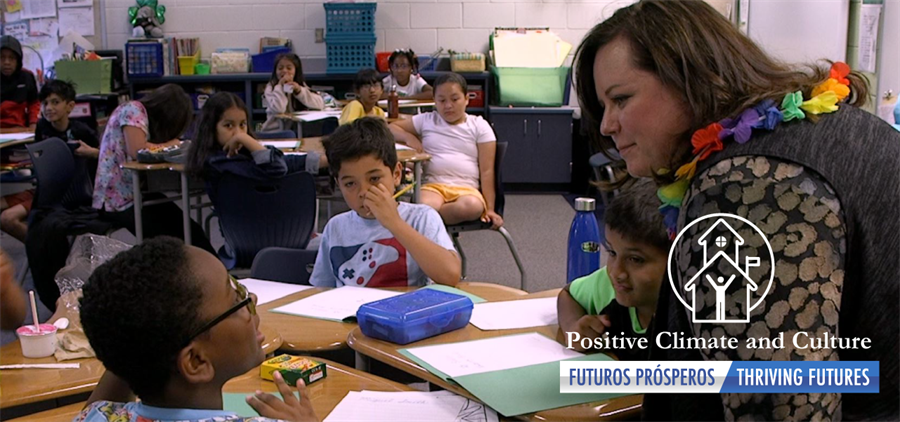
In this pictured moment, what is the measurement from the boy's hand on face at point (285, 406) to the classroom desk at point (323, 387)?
3.1 inches

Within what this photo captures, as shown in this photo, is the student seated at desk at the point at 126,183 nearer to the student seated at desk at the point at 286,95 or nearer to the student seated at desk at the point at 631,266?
the student seated at desk at the point at 286,95

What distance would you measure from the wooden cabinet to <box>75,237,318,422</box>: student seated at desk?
5.83 meters

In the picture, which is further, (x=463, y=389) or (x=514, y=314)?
(x=514, y=314)

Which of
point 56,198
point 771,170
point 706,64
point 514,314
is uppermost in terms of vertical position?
point 706,64

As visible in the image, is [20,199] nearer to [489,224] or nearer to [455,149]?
[455,149]

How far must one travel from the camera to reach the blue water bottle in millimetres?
2678

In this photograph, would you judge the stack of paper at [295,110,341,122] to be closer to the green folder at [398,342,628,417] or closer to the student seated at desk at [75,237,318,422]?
the green folder at [398,342,628,417]

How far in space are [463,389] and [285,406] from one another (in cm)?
31

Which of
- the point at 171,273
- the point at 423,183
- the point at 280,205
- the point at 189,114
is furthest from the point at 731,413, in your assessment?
the point at 189,114

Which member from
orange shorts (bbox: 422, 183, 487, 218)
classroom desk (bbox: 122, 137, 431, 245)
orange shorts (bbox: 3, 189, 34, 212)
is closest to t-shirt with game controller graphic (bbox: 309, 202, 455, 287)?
classroom desk (bbox: 122, 137, 431, 245)

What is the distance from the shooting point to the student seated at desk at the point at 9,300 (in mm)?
1651

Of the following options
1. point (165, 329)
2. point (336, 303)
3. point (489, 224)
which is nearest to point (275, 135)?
point (489, 224)

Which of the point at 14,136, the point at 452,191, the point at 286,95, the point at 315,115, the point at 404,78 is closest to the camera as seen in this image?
the point at 452,191

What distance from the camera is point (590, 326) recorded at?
1.63 metres
